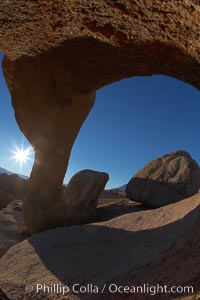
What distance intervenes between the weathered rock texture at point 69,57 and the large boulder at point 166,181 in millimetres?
2567

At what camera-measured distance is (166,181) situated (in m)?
7.30

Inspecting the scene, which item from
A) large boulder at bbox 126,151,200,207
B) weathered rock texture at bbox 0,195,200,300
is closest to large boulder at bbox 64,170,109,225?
large boulder at bbox 126,151,200,207

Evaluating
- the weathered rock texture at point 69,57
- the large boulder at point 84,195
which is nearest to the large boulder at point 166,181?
the large boulder at point 84,195

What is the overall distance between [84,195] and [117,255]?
319 centimetres

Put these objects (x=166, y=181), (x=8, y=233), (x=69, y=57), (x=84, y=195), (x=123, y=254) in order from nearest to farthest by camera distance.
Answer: (x=123, y=254) < (x=69, y=57) < (x=8, y=233) < (x=84, y=195) < (x=166, y=181)

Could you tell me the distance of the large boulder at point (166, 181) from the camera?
23.2 ft

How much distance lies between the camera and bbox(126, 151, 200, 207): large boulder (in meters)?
7.06

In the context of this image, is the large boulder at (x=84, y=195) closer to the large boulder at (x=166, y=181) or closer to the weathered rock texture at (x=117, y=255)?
the large boulder at (x=166, y=181)

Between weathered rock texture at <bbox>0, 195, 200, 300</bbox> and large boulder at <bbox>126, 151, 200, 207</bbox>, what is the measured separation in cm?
232

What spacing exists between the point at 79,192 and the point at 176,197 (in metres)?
2.40

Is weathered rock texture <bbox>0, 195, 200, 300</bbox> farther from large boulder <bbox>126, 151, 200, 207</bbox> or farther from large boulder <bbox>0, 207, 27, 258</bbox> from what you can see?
large boulder <bbox>126, 151, 200, 207</bbox>

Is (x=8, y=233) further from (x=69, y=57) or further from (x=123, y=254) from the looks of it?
(x=69, y=57)

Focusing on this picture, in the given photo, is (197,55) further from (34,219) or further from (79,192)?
(79,192)

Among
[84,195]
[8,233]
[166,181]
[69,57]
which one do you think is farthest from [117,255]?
[166,181]
